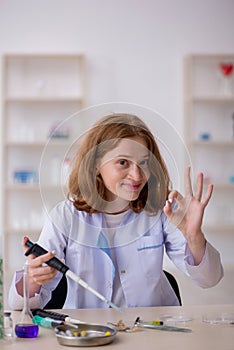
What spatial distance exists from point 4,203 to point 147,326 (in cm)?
396

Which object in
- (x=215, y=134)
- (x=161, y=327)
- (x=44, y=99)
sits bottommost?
(x=161, y=327)

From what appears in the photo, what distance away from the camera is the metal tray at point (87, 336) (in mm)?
1360

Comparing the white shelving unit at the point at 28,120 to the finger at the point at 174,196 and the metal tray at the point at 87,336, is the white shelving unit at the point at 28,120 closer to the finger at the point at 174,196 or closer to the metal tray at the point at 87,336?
the finger at the point at 174,196

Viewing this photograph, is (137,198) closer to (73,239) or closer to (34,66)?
(73,239)

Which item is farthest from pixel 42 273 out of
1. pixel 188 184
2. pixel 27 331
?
pixel 188 184

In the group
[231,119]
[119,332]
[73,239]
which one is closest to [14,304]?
[73,239]

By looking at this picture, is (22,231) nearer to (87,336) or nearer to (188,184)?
(188,184)

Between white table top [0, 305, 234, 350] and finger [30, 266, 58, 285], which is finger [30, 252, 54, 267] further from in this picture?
white table top [0, 305, 234, 350]

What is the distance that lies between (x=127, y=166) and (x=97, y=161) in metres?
0.11

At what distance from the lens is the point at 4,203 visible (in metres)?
5.39

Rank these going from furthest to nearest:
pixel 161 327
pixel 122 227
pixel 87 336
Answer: pixel 122 227 → pixel 161 327 → pixel 87 336

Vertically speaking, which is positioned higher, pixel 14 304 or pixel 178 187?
pixel 178 187

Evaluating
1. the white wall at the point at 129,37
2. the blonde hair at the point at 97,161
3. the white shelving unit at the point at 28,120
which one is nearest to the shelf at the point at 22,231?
the white shelving unit at the point at 28,120

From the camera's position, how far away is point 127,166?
5.84 feet
